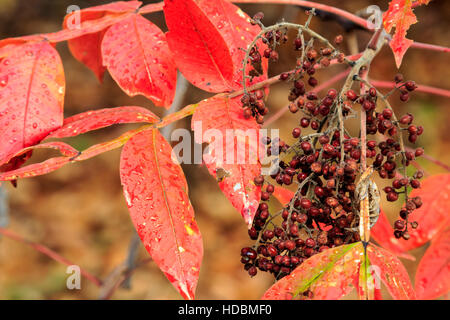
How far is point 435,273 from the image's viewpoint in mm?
747

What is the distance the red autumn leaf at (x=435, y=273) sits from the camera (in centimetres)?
73

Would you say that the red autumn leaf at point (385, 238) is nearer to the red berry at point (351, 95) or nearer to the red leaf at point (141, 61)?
the red berry at point (351, 95)

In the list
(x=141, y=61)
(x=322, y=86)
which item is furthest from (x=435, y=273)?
(x=141, y=61)

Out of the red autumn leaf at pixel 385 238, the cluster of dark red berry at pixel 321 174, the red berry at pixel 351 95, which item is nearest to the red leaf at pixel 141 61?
the cluster of dark red berry at pixel 321 174

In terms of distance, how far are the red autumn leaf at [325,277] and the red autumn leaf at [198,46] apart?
27 centimetres

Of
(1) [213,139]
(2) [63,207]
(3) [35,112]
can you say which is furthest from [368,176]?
(2) [63,207]

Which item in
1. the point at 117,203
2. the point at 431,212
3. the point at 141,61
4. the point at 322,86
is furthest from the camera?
→ the point at 117,203

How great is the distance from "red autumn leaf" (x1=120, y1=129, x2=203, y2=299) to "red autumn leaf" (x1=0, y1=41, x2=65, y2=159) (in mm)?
138

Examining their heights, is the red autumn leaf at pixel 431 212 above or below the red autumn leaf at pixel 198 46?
below

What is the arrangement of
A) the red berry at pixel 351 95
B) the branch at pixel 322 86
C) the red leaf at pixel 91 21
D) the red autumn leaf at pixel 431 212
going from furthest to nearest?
the branch at pixel 322 86, the red autumn leaf at pixel 431 212, the red leaf at pixel 91 21, the red berry at pixel 351 95

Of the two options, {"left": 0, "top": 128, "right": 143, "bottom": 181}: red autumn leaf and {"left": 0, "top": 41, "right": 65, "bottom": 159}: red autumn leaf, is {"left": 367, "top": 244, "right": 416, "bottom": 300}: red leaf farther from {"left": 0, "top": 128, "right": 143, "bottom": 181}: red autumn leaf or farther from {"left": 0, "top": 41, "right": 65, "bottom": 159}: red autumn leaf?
{"left": 0, "top": 41, "right": 65, "bottom": 159}: red autumn leaf

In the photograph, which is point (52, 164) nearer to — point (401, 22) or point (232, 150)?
point (232, 150)

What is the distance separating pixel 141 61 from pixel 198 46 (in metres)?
0.11

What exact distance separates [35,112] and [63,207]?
190cm
